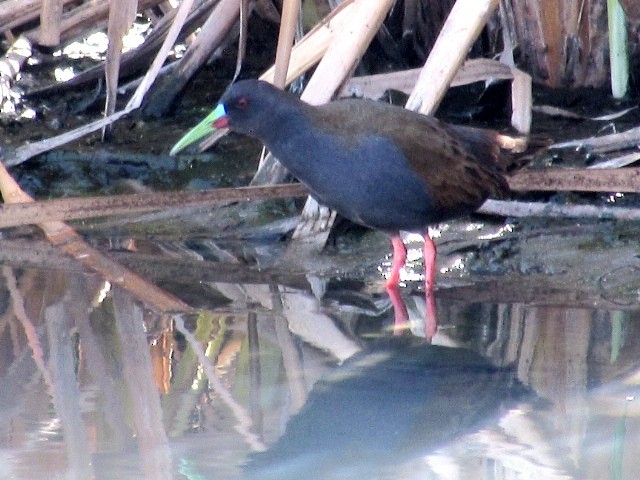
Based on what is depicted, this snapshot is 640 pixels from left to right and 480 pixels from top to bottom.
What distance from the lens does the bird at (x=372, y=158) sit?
11.3ft

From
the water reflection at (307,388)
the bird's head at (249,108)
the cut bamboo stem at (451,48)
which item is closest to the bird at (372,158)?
the bird's head at (249,108)

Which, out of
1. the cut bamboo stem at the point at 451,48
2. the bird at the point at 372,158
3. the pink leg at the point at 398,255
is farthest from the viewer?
the cut bamboo stem at the point at 451,48

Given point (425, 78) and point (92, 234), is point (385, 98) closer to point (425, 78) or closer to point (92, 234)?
point (425, 78)

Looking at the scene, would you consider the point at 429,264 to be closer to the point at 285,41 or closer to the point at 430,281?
the point at 430,281

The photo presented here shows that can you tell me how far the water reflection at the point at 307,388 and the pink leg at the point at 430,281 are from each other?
0.03 metres

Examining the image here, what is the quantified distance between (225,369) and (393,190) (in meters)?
0.92

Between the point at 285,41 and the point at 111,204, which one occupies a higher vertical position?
the point at 285,41

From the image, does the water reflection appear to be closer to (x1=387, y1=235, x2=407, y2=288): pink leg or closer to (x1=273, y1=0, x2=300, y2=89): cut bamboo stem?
(x1=387, y1=235, x2=407, y2=288): pink leg

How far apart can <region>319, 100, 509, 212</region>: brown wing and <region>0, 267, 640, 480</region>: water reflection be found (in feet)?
1.33

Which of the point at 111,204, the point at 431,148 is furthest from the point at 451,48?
the point at 111,204

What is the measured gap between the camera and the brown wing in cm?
352

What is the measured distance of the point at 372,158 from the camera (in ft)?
11.3

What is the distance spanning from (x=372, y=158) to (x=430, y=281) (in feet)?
1.40

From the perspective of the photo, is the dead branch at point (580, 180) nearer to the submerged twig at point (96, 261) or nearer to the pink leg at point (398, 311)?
the pink leg at point (398, 311)
